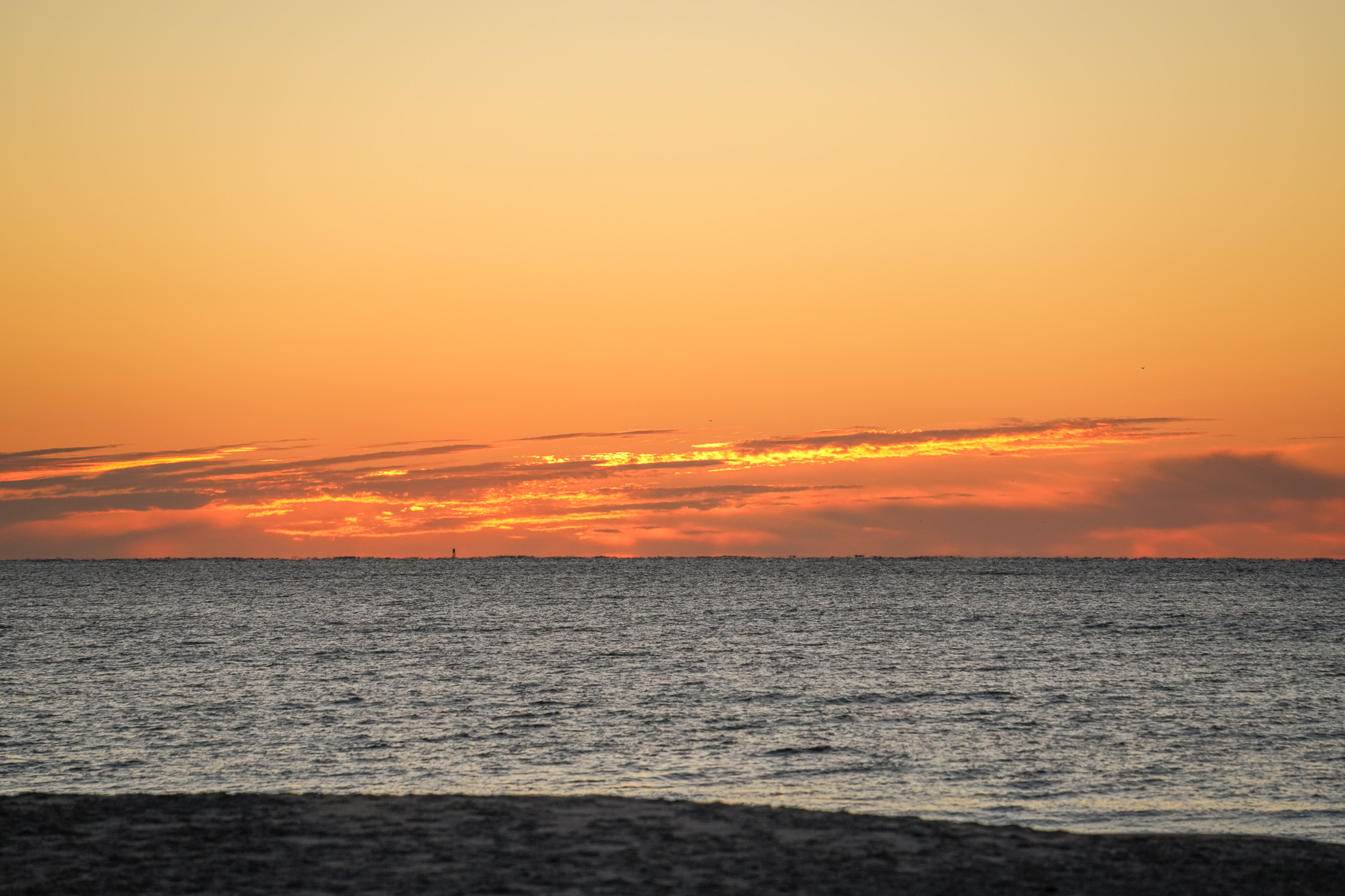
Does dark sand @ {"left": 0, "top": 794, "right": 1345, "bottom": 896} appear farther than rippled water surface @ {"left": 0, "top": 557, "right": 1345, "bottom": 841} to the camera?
No

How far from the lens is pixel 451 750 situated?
109ft

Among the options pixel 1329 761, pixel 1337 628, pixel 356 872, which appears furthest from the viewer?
pixel 1337 628

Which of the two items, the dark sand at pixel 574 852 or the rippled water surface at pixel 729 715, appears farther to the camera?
the rippled water surface at pixel 729 715

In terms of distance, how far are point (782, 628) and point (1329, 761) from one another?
64.8 metres

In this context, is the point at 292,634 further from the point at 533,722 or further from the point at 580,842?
the point at 580,842

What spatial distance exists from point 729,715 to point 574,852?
23.6 m

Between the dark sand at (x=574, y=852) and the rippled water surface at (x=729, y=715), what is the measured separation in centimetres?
601

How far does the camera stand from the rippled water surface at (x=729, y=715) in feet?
92.6

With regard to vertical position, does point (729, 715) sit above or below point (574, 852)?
below

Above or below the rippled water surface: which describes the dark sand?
above

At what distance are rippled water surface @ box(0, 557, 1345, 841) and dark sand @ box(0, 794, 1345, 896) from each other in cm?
601

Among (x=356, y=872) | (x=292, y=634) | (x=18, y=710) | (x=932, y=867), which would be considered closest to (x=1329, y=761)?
(x=932, y=867)

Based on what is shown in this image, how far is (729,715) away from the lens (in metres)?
41.0

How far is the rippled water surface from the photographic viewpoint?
28.2 m
